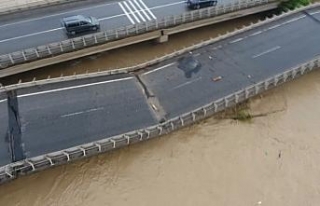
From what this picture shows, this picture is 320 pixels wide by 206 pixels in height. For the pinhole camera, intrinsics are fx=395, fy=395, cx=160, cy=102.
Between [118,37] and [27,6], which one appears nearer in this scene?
[118,37]

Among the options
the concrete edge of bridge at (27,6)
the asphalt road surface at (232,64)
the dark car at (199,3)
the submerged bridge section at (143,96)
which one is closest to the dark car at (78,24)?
the concrete edge of bridge at (27,6)

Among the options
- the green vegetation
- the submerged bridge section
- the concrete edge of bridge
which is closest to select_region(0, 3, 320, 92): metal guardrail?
the submerged bridge section

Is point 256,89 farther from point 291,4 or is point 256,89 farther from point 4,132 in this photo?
point 4,132

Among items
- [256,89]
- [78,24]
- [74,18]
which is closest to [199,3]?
[256,89]

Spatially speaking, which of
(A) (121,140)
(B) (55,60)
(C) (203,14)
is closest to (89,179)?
(A) (121,140)

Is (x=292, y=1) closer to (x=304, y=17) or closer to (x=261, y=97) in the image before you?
(x=304, y=17)

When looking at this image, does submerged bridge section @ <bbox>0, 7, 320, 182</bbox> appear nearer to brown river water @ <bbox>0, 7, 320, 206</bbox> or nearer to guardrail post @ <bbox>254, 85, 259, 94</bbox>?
guardrail post @ <bbox>254, 85, 259, 94</bbox>

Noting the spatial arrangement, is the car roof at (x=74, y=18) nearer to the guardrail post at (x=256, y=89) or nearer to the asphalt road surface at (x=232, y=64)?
the asphalt road surface at (x=232, y=64)
